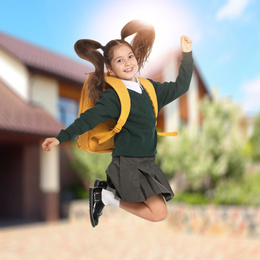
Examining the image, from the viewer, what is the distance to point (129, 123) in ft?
4.11

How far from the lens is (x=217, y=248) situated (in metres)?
14.9

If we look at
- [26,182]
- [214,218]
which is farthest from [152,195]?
[26,182]

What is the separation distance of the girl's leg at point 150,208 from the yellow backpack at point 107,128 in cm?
23

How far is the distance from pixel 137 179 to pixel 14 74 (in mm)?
16171

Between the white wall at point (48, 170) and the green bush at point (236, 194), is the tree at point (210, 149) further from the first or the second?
the white wall at point (48, 170)

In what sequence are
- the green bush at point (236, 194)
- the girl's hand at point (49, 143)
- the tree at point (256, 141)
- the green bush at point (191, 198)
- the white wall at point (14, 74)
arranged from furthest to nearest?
1. the tree at point (256, 141)
2. the green bush at point (191, 198)
3. the green bush at point (236, 194)
4. the white wall at point (14, 74)
5. the girl's hand at point (49, 143)

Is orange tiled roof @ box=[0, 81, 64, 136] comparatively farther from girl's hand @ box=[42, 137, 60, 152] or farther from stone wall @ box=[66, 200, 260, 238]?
girl's hand @ box=[42, 137, 60, 152]

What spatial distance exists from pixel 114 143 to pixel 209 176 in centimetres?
1856

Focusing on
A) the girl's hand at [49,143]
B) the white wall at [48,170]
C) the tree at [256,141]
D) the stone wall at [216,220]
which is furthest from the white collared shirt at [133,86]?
the tree at [256,141]

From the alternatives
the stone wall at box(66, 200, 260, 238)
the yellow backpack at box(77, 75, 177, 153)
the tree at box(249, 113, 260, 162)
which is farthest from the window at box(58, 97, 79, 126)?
the tree at box(249, 113, 260, 162)

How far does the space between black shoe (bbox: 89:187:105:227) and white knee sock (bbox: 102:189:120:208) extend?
0.02m

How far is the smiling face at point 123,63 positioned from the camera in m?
1.26

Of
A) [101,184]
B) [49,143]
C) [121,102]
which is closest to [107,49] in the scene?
[121,102]

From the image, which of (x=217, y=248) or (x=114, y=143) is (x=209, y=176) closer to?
(x=217, y=248)
